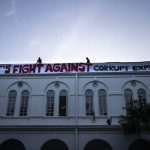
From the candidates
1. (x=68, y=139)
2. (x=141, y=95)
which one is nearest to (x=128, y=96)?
(x=141, y=95)

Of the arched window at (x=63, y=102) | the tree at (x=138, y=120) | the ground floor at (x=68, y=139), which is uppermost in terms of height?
the arched window at (x=63, y=102)

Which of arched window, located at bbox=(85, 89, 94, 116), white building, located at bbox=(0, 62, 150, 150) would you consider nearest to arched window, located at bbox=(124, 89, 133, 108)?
white building, located at bbox=(0, 62, 150, 150)

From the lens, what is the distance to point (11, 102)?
66.5 feet

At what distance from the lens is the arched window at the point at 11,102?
19.9 m

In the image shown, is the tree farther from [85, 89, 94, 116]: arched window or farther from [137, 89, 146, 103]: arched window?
[85, 89, 94, 116]: arched window

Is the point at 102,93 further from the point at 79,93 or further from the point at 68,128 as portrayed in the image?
the point at 68,128

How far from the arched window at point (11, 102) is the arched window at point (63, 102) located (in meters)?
4.62

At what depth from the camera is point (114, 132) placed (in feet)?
60.4

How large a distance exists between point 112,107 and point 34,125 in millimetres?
7533

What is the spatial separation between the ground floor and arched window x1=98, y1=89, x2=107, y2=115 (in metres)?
1.73

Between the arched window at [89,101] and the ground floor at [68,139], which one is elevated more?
the arched window at [89,101]

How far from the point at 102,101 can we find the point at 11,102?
906cm

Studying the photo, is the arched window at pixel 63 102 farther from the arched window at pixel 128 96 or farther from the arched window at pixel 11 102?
the arched window at pixel 128 96

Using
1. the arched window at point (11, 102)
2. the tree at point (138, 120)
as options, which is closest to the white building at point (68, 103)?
the arched window at point (11, 102)
